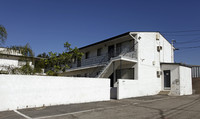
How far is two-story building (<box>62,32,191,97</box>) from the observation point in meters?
15.8

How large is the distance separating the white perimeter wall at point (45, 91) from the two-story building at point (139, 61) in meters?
3.73

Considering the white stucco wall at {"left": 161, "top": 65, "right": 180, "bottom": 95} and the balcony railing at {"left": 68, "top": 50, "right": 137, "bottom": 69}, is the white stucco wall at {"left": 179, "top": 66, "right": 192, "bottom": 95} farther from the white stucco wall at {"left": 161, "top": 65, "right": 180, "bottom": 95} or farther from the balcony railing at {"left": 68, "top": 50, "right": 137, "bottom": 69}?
the balcony railing at {"left": 68, "top": 50, "right": 137, "bottom": 69}

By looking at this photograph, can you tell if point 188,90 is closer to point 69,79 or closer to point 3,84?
point 69,79

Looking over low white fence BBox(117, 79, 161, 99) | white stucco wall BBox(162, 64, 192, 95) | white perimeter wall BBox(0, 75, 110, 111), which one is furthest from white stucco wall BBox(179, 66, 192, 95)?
white perimeter wall BBox(0, 75, 110, 111)

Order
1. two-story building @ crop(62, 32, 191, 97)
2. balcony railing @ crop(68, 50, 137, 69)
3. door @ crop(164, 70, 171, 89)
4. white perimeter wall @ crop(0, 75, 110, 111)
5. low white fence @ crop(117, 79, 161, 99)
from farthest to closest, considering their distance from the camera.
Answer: door @ crop(164, 70, 171, 89), balcony railing @ crop(68, 50, 137, 69), two-story building @ crop(62, 32, 191, 97), low white fence @ crop(117, 79, 161, 99), white perimeter wall @ crop(0, 75, 110, 111)

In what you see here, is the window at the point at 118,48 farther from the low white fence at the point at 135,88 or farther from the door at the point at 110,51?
the low white fence at the point at 135,88

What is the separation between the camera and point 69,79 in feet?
34.7

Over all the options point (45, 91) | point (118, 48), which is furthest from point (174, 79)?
point (45, 91)

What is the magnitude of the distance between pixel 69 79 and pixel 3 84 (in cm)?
377

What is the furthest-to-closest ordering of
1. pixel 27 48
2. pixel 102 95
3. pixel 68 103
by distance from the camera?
pixel 102 95
pixel 27 48
pixel 68 103

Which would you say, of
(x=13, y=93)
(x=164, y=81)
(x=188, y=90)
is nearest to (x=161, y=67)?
(x=164, y=81)

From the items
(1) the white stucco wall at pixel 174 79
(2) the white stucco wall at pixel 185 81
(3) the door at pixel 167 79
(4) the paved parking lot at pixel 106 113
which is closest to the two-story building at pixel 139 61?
(3) the door at pixel 167 79

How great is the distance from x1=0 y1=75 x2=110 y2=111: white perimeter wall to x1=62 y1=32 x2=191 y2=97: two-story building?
373 centimetres

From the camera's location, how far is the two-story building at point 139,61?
1584 cm
